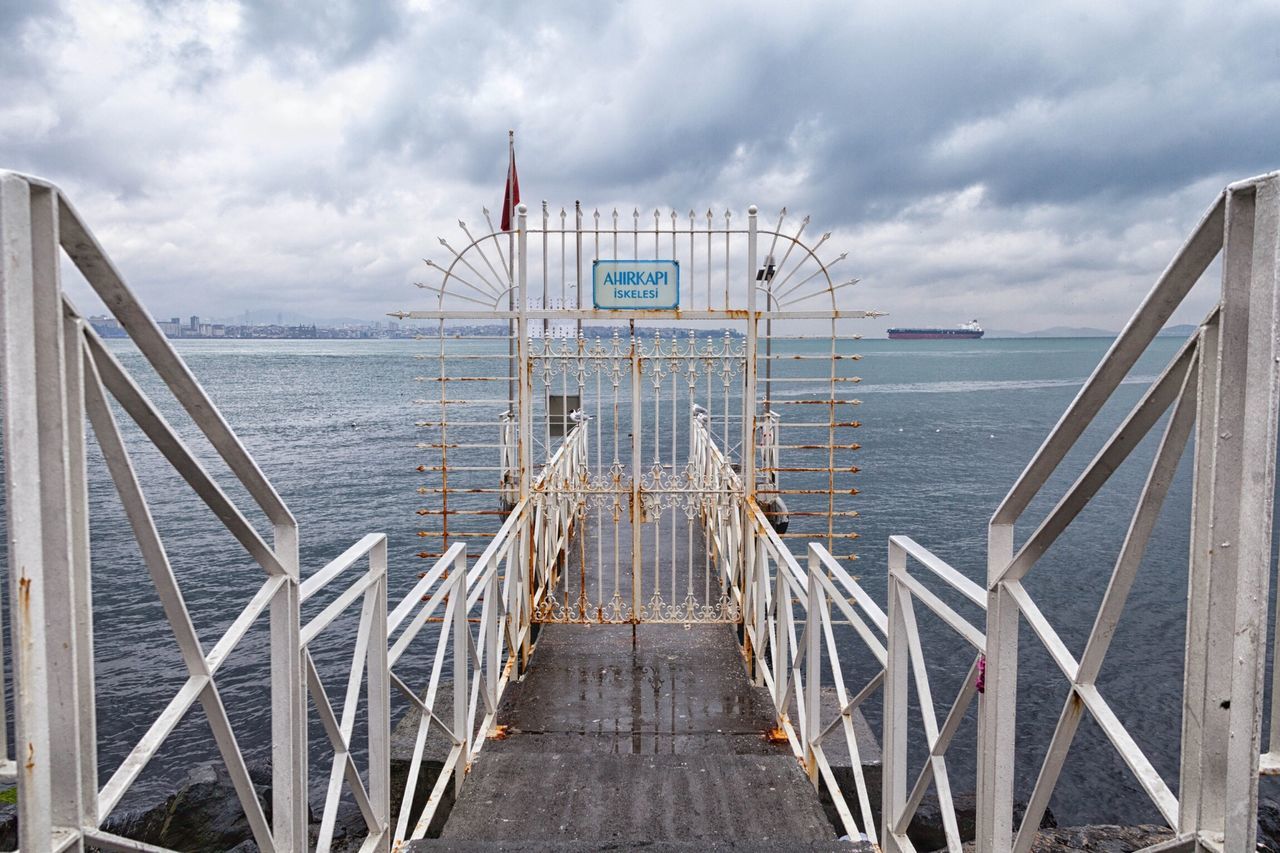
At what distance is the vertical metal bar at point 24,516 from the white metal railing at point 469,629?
2.11 meters

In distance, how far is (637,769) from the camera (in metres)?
4.77

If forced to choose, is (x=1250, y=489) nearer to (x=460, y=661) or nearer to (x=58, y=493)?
(x=58, y=493)

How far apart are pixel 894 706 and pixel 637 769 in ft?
5.85

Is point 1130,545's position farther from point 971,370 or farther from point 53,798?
point 971,370

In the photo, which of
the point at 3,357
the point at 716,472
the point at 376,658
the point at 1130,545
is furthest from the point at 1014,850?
the point at 716,472

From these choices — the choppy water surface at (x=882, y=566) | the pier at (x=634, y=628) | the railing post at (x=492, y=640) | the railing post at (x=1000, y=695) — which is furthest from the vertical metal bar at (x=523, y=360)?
the choppy water surface at (x=882, y=566)

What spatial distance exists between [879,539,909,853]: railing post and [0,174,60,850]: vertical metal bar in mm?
2847

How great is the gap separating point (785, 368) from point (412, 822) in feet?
391

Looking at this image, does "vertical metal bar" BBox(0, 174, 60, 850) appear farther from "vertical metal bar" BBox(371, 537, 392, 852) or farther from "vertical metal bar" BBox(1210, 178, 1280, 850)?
"vertical metal bar" BBox(1210, 178, 1280, 850)

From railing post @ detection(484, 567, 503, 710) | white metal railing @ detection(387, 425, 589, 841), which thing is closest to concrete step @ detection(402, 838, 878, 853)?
white metal railing @ detection(387, 425, 589, 841)

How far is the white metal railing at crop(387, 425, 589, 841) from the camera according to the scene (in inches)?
163

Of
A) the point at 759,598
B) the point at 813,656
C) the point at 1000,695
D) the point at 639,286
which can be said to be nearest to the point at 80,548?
the point at 1000,695

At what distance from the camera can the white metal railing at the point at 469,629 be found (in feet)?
13.6

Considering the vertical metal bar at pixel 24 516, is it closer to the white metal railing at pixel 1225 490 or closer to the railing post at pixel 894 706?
the white metal railing at pixel 1225 490
